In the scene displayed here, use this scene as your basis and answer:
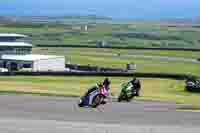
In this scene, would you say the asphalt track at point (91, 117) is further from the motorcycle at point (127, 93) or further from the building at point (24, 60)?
the building at point (24, 60)

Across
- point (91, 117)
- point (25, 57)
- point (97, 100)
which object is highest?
point (25, 57)

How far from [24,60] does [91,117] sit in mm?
52517

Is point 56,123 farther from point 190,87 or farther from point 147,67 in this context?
point 147,67

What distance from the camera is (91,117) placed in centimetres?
1683

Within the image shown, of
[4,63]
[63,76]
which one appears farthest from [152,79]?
[4,63]

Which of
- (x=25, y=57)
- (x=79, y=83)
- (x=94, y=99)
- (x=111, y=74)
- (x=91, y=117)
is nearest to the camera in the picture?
(x=91, y=117)

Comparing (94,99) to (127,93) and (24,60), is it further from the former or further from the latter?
(24,60)

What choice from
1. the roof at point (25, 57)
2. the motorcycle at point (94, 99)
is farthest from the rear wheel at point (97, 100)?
the roof at point (25, 57)

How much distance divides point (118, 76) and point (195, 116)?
83.8ft

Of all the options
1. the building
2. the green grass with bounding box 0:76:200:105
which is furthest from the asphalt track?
the building

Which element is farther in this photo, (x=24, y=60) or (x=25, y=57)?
(x=25, y=57)

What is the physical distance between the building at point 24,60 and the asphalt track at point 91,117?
4619 centimetres

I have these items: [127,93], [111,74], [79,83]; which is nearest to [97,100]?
[127,93]

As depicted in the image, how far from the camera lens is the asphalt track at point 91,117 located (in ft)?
47.0
